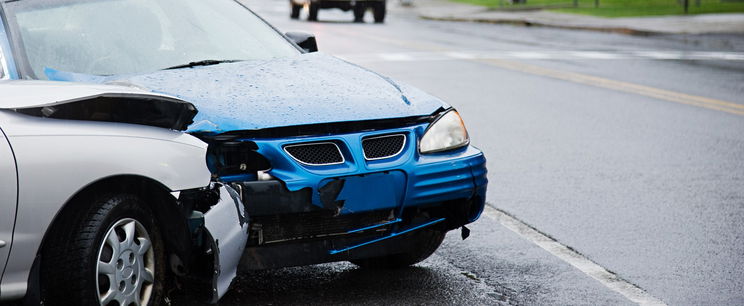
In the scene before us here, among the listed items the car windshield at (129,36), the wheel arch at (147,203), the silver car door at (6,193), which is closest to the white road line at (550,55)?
the car windshield at (129,36)

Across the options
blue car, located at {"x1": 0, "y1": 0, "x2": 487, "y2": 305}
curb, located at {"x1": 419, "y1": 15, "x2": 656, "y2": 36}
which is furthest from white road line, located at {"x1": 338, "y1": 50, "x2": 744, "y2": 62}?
blue car, located at {"x1": 0, "y1": 0, "x2": 487, "y2": 305}

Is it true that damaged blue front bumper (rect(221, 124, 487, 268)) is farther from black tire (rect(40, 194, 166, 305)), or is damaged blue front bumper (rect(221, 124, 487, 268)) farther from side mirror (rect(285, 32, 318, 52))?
side mirror (rect(285, 32, 318, 52))

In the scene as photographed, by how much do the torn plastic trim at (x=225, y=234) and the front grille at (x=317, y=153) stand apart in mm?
349

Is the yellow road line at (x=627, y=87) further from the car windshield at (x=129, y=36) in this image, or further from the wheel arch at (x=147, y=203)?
the wheel arch at (x=147, y=203)

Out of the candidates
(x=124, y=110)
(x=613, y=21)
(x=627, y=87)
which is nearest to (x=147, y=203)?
(x=124, y=110)

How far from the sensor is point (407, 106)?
219 inches

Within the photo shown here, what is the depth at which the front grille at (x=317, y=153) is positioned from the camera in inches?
201

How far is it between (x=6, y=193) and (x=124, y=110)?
650mm

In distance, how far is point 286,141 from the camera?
5055 mm

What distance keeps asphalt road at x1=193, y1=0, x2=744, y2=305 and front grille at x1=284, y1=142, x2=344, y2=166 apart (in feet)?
2.36

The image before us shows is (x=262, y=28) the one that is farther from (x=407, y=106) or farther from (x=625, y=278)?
(x=625, y=278)

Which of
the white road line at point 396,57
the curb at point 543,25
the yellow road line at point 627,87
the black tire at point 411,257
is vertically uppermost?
Answer: the black tire at point 411,257

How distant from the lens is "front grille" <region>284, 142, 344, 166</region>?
5.09 metres

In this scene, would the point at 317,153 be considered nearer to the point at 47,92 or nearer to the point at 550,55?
the point at 47,92
